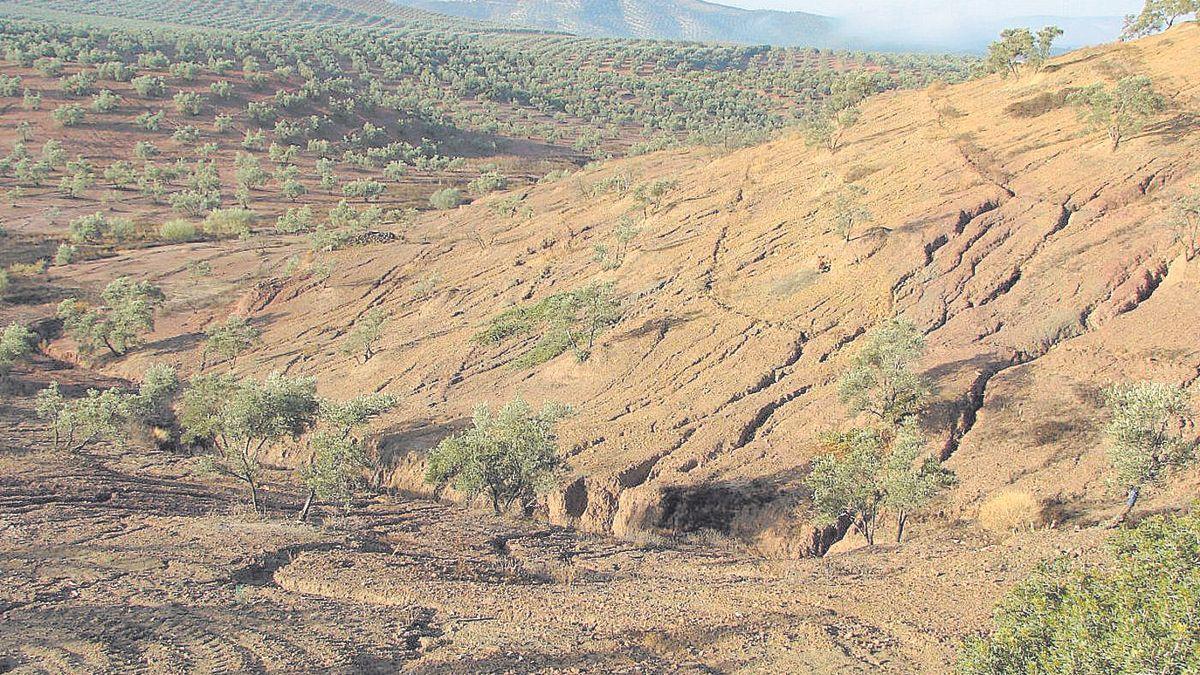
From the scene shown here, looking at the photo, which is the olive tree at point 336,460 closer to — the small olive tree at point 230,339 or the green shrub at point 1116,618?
the green shrub at point 1116,618

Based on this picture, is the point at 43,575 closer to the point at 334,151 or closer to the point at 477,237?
the point at 477,237

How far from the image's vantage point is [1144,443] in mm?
17766

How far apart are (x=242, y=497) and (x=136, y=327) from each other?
32678 millimetres

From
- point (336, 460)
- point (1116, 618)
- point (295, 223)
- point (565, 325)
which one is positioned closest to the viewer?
point (1116, 618)

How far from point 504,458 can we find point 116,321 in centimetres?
4251

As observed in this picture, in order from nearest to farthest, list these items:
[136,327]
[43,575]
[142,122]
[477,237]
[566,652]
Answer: [566,652]
[43,575]
[136,327]
[477,237]
[142,122]

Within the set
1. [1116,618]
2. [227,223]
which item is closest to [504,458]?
[1116,618]

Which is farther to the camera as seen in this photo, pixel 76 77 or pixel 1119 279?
pixel 76 77

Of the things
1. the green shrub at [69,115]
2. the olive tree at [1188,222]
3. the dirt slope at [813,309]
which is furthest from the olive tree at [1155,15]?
the green shrub at [69,115]

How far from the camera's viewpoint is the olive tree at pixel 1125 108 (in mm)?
37438

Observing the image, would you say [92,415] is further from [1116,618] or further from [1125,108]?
[1125,108]

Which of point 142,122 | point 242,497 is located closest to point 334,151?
point 142,122

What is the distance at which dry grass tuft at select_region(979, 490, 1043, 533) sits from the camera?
20172 mm

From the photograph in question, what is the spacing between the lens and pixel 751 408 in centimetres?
2900
